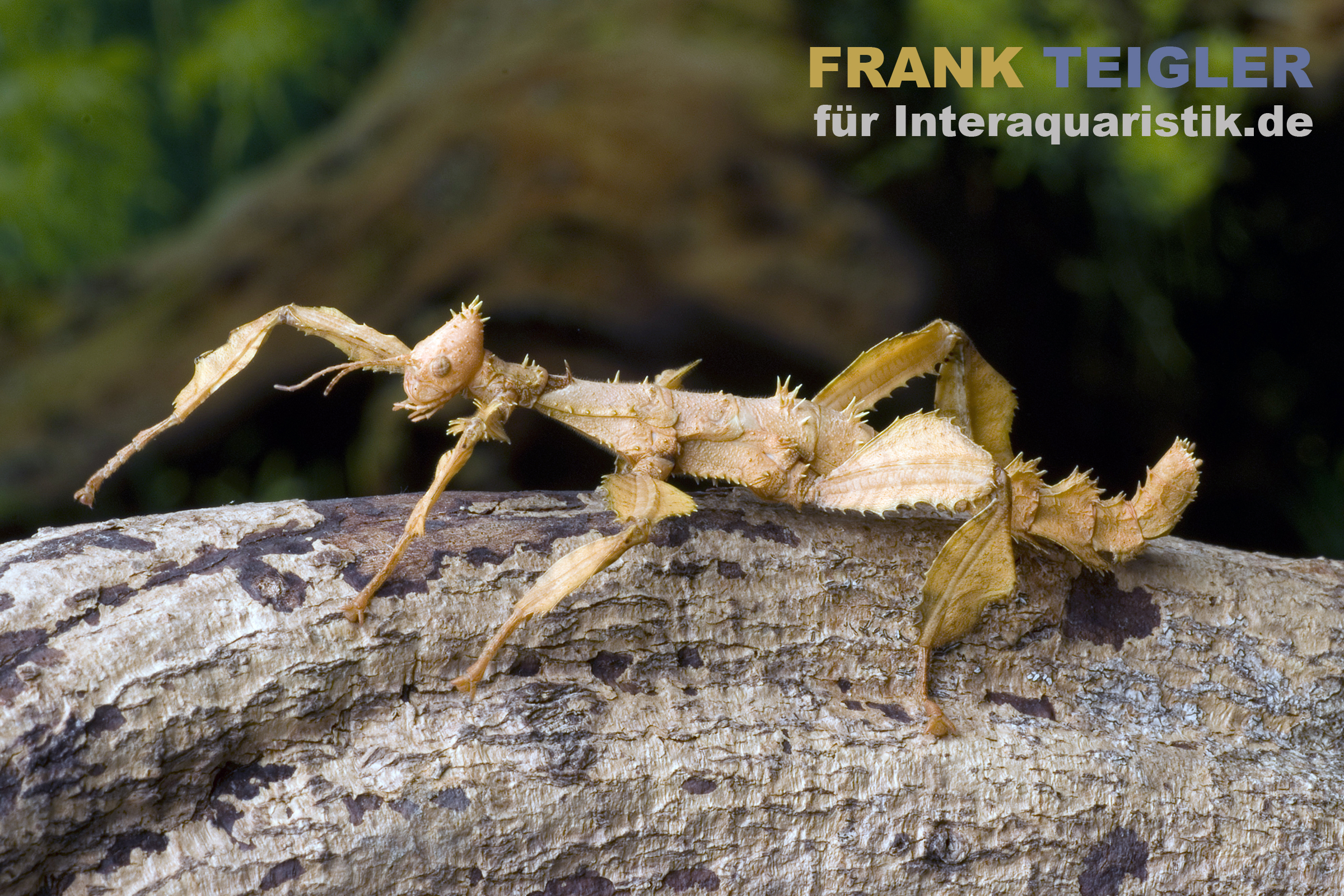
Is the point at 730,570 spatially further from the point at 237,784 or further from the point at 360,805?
the point at 237,784

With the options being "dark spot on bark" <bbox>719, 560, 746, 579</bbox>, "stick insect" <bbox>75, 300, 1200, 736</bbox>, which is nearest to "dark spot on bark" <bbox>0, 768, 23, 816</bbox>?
"stick insect" <bbox>75, 300, 1200, 736</bbox>

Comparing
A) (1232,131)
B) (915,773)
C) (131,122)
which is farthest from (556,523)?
(1232,131)

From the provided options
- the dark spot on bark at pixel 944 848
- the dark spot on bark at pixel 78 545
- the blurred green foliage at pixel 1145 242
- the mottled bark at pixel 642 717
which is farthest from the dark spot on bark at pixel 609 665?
the blurred green foliage at pixel 1145 242

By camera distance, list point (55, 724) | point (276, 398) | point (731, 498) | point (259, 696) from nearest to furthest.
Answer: point (55, 724) < point (259, 696) < point (731, 498) < point (276, 398)

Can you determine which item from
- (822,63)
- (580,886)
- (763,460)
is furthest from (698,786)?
(822,63)

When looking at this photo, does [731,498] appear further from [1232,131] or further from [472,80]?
[1232,131]
